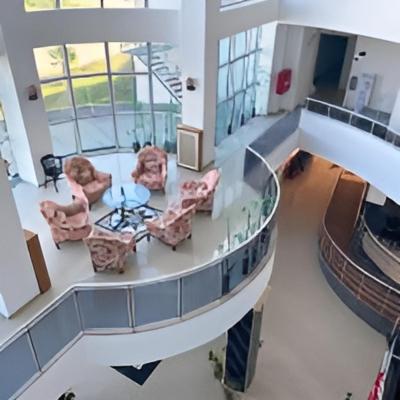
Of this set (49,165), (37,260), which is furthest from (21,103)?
(37,260)

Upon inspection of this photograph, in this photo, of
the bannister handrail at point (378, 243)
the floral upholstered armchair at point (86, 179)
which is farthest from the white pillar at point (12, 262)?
the bannister handrail at point (378, 243)

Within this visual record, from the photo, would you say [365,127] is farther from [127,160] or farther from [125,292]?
[125,292]

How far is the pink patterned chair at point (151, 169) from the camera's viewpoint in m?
10.2

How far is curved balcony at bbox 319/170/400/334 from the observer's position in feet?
37.7

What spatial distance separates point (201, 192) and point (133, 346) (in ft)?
11.7

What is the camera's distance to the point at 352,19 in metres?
11.5

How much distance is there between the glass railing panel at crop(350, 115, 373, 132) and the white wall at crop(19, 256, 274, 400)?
670 cm

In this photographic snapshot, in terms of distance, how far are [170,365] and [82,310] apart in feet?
15.6

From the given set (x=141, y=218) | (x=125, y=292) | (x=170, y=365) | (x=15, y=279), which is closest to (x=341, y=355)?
(x=170, y=365)

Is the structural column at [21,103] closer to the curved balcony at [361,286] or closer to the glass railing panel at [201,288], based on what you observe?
the glass railing panel at [201,288]

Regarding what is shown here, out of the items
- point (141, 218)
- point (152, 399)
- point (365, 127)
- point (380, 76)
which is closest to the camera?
point (141, 218)

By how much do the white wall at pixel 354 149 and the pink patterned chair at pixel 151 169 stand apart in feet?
16.8

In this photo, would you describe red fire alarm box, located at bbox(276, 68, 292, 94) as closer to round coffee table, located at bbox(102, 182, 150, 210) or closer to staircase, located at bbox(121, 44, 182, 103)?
staircase, located at bbox(121, 44, 182, 103)

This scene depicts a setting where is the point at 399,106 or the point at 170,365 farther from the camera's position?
the point at 399,106
